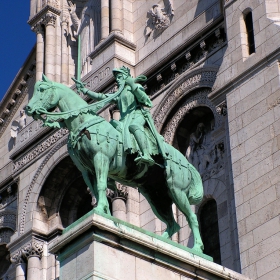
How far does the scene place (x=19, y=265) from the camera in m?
30.0

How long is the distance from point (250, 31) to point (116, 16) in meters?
5.80

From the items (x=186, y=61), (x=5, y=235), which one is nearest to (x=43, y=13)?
(x=5, y=235)

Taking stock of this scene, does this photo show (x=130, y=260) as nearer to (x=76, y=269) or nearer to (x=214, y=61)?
(x=76, y=269)

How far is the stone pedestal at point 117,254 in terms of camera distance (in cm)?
1922

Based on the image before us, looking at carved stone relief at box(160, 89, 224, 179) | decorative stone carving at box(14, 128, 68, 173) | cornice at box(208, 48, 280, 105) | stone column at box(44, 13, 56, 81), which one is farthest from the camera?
stone column at box(44, 13, 56, 81)

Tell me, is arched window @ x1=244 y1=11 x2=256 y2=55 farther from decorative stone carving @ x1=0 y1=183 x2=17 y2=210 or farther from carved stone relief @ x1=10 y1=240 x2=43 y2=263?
decorative stone carving @ x1=0 y1=183 x2=17 y2=210

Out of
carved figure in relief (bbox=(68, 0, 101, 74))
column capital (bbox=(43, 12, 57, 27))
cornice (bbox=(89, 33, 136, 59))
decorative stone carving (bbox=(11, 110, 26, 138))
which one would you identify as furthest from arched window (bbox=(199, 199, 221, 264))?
column capital (bbox=(43, 12, 57, 27))

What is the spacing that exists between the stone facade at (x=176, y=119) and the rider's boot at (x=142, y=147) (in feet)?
10.7

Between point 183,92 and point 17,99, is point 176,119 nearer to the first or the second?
point 183,92

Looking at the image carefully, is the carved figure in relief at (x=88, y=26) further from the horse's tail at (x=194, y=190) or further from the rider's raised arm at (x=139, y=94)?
the horse's tail at (x=194, y=190)

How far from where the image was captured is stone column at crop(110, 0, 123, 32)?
30.3 metres

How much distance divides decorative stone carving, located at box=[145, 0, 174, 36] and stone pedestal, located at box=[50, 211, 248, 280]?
10.2 meters

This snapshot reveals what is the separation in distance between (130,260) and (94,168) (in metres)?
1.91

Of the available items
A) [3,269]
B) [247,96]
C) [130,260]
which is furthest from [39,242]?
[130,260]
